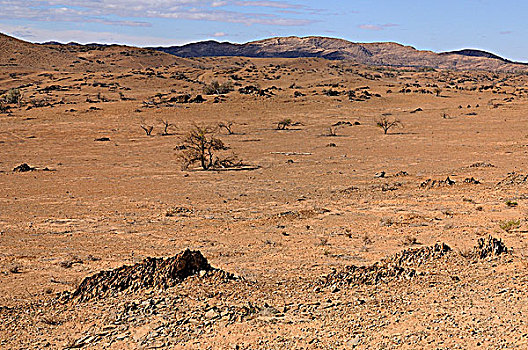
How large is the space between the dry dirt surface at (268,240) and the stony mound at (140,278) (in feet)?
0.08

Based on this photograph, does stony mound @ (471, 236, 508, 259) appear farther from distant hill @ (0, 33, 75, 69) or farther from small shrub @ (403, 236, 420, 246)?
distant hill @ (0, 33, 75, 69)

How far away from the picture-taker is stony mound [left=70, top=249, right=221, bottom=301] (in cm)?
860

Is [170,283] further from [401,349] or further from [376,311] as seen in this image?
[401,349]

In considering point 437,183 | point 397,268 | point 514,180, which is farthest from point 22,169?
point 397,268

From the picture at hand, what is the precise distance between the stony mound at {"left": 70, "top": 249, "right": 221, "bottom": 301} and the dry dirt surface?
24 mm

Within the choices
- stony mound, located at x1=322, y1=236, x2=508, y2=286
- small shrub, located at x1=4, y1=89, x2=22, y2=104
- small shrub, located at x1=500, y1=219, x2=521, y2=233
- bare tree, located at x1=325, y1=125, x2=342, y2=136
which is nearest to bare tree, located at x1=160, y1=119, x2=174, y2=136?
bare tree, located at x1=325, y1=125, x2=342, y2=136

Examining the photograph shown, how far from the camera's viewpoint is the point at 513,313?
22.6 feet

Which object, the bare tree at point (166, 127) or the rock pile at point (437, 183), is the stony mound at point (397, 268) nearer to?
the rock pile at point (437, 183)

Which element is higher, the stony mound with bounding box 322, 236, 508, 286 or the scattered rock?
the stony mound with bounding box 322, 236, 508, 286

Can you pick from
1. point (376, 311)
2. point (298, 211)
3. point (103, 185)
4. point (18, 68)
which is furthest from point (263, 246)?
point (18, 68)

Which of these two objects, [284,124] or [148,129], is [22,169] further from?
[284,124]

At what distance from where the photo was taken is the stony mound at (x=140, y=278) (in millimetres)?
8602

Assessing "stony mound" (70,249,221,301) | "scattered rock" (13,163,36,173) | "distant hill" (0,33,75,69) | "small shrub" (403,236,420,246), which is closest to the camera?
"stony mound" (70,249,221,301)

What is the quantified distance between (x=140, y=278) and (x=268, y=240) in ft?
16.3
